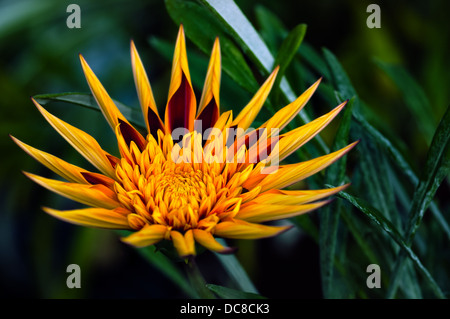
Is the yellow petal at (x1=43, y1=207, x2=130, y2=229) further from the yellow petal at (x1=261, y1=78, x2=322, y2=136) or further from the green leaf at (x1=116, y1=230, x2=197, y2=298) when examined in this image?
the green leaf at (x1=116, y1=230, x2=197, y2=298)

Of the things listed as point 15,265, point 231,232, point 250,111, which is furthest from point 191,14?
point 15,265

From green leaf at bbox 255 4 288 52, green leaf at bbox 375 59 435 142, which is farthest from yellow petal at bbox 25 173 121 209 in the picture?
green leaf at bbox 375 59 435 142

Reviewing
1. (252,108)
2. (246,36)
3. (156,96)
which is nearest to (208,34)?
(246,36)

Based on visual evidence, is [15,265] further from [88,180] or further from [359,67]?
[359,67]

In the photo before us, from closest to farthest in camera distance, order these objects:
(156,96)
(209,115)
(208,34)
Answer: (209,115) < (208,34) < (156,96)

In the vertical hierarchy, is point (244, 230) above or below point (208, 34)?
below

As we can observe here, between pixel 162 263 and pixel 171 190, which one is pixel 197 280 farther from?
pixel 162 263

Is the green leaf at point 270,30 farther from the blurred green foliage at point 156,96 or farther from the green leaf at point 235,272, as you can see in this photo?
the green leaf at point 235,272
